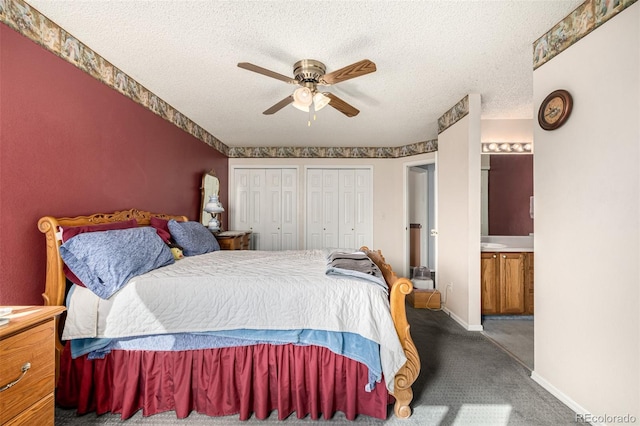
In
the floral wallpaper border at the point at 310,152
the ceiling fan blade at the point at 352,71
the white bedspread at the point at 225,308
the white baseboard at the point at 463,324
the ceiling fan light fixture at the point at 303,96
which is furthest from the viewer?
the floral wallpaper border at the point at 310,152

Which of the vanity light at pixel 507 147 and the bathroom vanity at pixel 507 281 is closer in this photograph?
the bathroom vanity at pixel 507 281

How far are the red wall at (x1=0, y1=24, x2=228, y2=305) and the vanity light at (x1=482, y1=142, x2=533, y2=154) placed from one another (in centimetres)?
407

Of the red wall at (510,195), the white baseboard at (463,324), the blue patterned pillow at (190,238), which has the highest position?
the red wall at (510,195)

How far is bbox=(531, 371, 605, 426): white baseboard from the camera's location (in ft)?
5.38

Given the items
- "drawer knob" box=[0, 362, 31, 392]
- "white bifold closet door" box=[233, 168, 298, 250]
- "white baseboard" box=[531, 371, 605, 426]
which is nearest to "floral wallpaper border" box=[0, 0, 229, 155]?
"drawer knob" box=[0, 362, 31, 392]

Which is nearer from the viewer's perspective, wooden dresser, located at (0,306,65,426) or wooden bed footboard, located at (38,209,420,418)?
wooden dresser, located at (0,306,65,426)

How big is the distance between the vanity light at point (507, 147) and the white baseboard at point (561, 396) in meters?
2.64

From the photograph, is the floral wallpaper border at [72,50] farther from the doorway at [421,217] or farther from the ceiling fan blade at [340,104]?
the doorway at [421,217]

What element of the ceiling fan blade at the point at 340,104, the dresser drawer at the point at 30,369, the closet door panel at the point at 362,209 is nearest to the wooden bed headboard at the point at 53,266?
the dresser drawer at the point at 30,369

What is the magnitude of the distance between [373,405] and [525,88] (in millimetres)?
3183

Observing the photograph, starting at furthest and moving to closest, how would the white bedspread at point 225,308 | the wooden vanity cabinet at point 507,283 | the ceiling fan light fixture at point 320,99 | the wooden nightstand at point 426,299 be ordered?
the wooden nightstand at point 426,299
the wooden vanity cabinet at point 507,283
the ceiling fan light fixture at point 320,99
the white bedspread at point 225,308

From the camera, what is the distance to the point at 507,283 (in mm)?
3135

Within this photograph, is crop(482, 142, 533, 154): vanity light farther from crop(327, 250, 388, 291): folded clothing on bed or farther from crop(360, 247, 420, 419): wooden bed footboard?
crop(360, 247, 420, 419): wooden bed footboard

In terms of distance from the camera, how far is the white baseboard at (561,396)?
5.38ft
